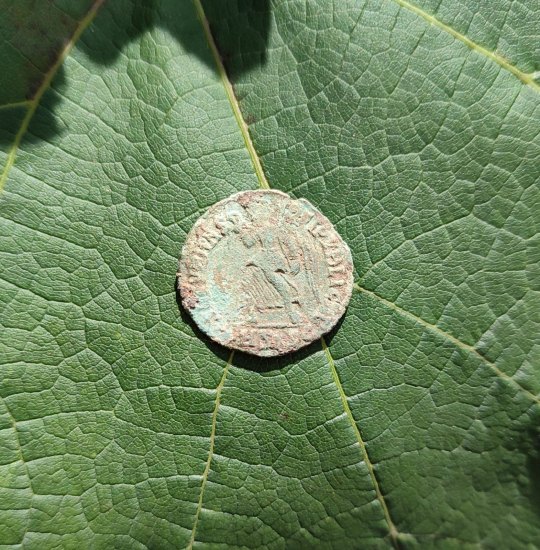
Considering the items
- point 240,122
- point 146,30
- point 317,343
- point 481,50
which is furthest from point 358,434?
point 146,30

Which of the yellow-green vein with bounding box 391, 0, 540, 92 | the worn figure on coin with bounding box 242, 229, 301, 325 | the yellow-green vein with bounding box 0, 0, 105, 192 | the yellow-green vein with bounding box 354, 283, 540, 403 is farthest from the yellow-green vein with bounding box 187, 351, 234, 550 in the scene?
the yellow-green vein with bounding box 391, 0, 540, 92

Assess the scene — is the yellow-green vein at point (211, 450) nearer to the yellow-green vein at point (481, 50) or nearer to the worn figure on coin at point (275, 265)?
the worn figure on coin at point (275, 265)

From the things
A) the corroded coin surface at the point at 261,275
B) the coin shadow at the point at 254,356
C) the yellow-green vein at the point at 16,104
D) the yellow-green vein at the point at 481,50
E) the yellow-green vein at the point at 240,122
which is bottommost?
the coin shadow at the point at 254,356

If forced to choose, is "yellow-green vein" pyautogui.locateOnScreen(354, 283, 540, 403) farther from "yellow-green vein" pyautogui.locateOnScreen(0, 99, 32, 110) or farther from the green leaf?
"yellow-green vein" pyautogui.locateOnScreen(0, 99, 32, 110)

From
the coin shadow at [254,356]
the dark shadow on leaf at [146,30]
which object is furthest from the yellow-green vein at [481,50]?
the coin shadow at [254,356]

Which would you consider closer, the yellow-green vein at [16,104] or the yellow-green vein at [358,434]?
the yellow-green vein at [16,104]
